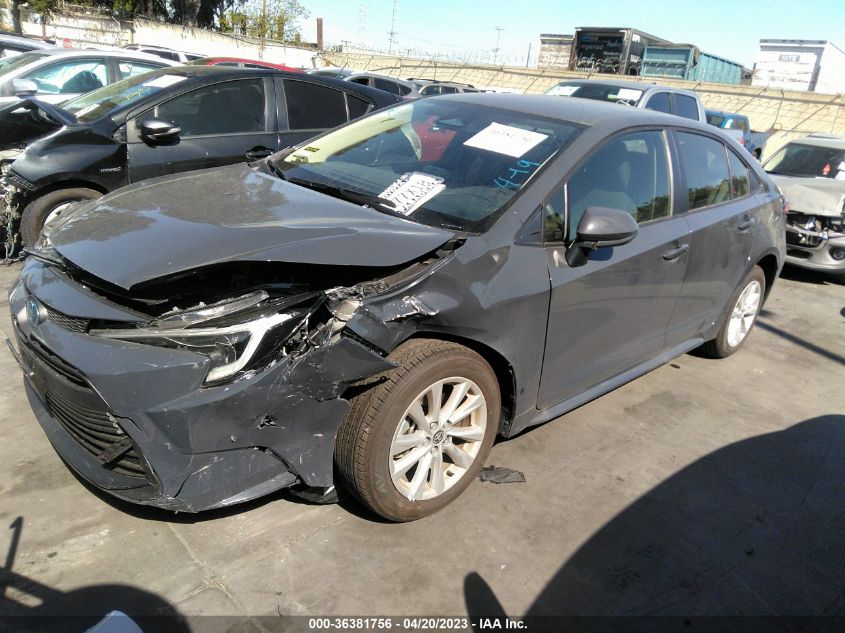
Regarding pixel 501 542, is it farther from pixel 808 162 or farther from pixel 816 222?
pixel 808 162

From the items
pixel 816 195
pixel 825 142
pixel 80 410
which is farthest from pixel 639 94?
pixel 80 410


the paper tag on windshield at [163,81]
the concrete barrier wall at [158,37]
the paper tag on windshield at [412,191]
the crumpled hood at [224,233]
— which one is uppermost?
the concrete barrier wall at [158,37]

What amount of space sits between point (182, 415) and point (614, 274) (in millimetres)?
2150

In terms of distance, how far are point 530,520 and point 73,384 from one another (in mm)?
1963

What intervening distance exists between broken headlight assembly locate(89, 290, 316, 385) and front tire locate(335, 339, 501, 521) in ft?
1.38

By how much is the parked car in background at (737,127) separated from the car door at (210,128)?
10.0 meters

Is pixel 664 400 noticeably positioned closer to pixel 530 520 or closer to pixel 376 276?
pixel 530 520

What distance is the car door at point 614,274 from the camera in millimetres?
3031

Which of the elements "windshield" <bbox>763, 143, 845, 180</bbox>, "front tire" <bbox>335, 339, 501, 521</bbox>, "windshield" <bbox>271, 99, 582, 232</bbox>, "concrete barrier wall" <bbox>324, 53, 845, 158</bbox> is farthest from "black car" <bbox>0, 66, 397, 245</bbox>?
"concrete barrier wall" <bbox>324, 53, 845, 158</bbox>

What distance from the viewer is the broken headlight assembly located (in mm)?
2230

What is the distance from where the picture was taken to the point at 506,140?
3.26m

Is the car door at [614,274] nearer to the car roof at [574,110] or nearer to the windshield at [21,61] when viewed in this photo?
the car roof at [574,110]

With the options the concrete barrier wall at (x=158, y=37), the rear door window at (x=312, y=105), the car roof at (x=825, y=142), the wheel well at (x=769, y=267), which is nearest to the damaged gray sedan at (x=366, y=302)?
the wheel well at (x=769, y=267)

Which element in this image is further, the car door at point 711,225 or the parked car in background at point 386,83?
the parked car in background at point 386,83
